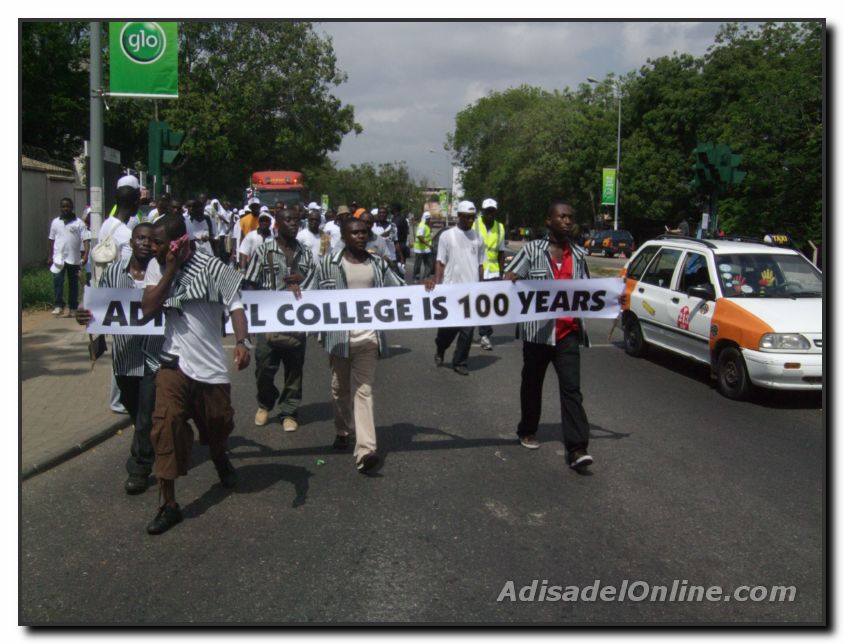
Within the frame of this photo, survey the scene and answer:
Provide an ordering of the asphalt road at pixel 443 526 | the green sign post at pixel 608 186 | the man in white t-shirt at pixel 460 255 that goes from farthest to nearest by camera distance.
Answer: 1. the green sign post at pixel 608 186
2. the man in white t-shirt at pixel 460 255
3. the asphalt road at pixel 443 526

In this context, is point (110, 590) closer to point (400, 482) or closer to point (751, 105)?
point (400, 482)

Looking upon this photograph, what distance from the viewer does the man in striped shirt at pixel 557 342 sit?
6.32 m

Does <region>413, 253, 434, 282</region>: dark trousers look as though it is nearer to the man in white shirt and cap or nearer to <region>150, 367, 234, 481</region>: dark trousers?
the man in white shirt and cap

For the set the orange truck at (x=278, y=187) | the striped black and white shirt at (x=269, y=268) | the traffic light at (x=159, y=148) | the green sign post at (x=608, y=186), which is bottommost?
the striped black and white shirt at (x=269, y=268)

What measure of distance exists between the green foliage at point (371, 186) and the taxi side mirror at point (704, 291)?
6163cm

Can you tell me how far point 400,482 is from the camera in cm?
611

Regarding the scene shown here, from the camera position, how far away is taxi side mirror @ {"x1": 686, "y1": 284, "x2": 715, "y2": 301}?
376 inches

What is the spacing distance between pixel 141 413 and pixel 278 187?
31.3 m

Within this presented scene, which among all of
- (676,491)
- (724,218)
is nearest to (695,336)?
(676,491)

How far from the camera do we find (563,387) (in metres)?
6.36

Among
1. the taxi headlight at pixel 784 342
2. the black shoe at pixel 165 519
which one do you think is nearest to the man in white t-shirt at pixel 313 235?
the taxi headlight at pixel 784 342

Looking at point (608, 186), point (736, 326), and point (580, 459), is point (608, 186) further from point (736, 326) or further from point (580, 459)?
point (580, 459)

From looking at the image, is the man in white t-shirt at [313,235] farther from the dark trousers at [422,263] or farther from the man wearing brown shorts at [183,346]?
the man wearing brown shorts at [183,346]

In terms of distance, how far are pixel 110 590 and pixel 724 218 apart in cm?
3460
